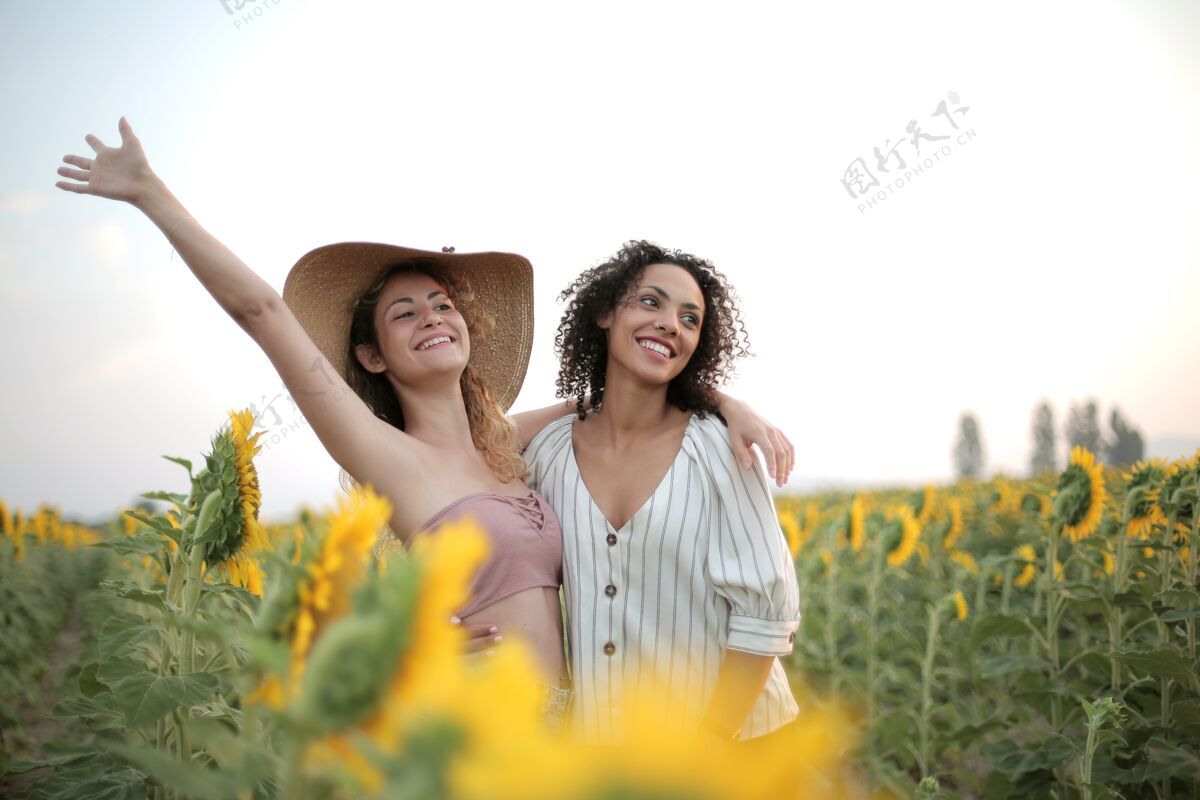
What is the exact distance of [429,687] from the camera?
0.47 meters

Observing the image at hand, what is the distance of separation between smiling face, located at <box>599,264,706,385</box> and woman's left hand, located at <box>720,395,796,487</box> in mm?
298

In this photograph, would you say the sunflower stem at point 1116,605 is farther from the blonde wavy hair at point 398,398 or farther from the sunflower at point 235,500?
the sunflower at point 235,500

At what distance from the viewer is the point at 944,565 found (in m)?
8.20

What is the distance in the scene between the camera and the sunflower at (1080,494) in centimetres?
357

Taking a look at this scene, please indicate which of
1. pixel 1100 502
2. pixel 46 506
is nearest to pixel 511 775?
pixel 1100 502

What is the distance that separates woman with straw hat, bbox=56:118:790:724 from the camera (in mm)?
2230

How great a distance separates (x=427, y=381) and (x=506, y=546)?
680 mm

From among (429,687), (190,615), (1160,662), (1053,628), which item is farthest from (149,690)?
(1053,628)

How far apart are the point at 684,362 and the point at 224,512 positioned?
176cm

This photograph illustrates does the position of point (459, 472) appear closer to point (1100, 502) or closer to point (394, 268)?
point (394, 268)

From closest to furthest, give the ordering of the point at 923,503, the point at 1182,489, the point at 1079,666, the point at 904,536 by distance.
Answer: the point at 1182,489
the point at 1079,666
the point at 904,536
the point at 923,503

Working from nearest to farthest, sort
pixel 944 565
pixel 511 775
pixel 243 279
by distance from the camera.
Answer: pixel 511 775
pixel 243 279
pixel 944 565

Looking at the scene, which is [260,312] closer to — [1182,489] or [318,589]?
[318,589]

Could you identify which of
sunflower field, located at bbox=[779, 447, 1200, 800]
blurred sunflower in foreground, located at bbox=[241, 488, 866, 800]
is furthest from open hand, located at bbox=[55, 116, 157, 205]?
sunflower field, located at bbox=[779, 447, 1200, 800]
